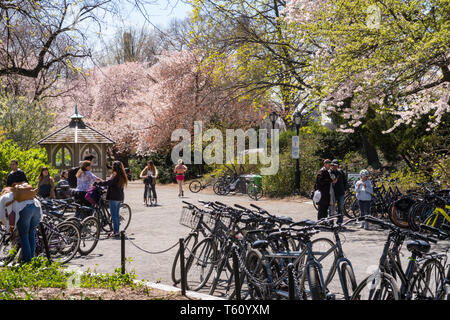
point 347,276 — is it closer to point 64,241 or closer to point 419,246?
point 419,246

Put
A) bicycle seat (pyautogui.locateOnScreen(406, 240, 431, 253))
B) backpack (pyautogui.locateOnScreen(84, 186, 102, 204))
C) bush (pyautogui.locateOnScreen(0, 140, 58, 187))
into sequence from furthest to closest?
bush (pyautogui.locateOnScreen(0, 140, 58, 187)) → backpack (pyautogui.locateOnScreen(84, 186, 102, 204)) → bicycle seat (pyautogui.locateOnScreen(406, 240, 431, 253))

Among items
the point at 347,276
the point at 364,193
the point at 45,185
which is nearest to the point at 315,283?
the point at 347,276

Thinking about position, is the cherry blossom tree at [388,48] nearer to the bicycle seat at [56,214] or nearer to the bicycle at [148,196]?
the bicycle seat at [56,214]

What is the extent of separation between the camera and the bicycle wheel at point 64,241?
27.1 ft

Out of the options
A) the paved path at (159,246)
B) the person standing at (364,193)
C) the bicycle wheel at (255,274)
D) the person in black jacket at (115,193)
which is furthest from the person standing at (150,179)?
the bicycle wheel at (255,274)

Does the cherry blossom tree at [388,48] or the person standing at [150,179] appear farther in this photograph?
the person standing at [150,179]

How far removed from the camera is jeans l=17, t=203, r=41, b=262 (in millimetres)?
7516

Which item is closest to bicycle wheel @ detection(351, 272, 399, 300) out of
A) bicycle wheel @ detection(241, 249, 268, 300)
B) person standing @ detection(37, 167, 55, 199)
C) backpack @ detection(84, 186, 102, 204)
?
bicycle wheel @ detection(241, 249, 268, 300)

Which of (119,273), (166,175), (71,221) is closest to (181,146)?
(166,175)

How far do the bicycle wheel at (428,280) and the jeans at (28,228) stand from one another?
5.63 meters

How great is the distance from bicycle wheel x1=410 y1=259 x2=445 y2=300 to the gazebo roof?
58.0 feet

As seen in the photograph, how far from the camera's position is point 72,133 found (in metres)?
20.6

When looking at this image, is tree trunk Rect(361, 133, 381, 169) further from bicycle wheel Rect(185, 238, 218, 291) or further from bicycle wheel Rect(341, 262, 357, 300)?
bicycle wheel Rect(341, 262, 357, 300)

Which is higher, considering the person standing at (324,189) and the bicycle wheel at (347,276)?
the person standing at (324,189)
